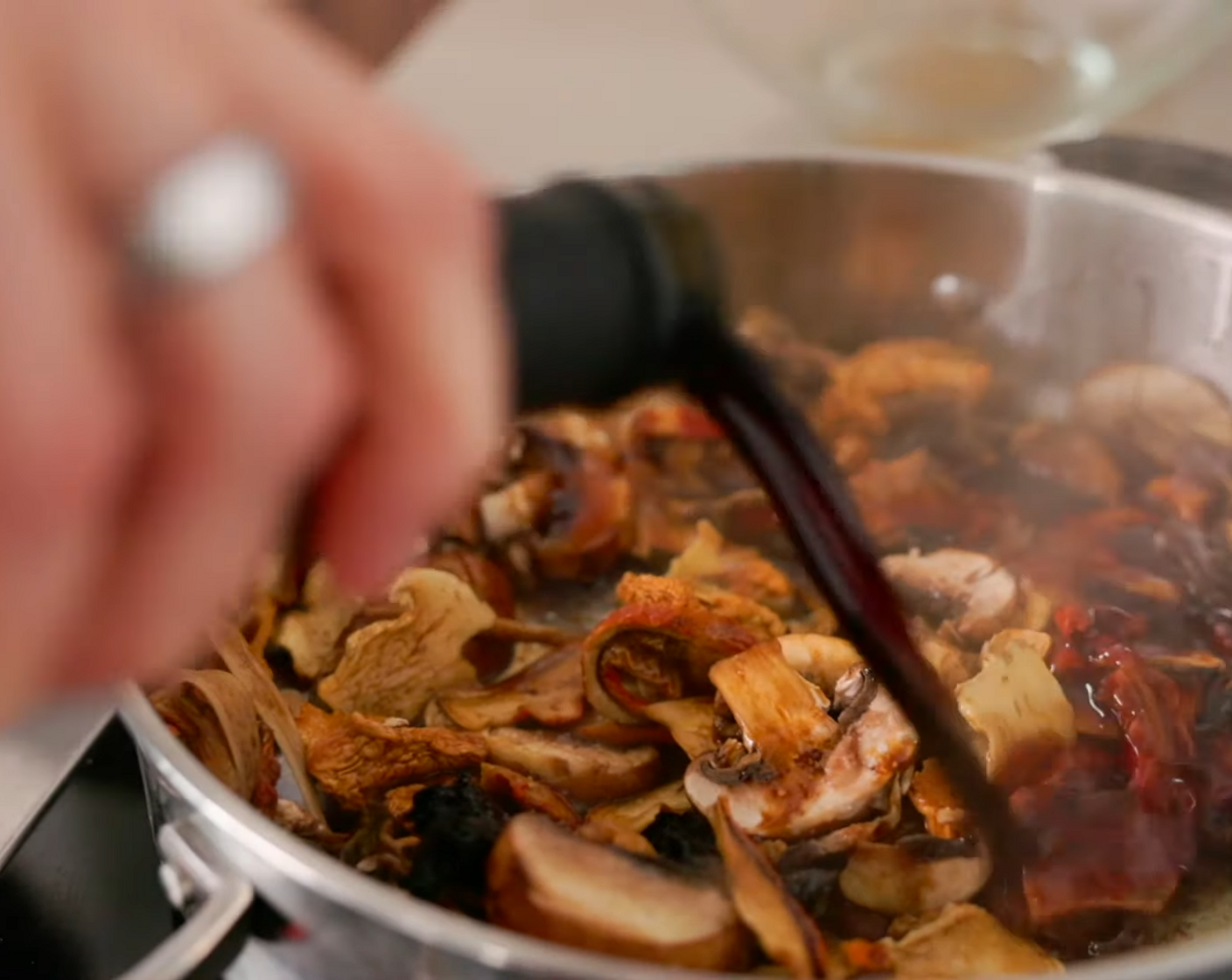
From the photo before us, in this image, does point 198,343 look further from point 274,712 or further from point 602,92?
point 602,92

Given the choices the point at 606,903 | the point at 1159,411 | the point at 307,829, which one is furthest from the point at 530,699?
the point at 1159,411

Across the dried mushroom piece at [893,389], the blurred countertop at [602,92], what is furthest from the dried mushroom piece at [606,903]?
the blurred countertop at [602,92]

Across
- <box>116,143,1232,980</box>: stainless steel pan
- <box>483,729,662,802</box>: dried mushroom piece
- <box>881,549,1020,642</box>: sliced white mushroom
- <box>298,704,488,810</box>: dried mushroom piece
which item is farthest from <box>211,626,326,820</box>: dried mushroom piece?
<box>116,143,1232,980</box>: stainless steel pan

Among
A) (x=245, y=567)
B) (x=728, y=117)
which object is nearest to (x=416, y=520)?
(x=245, y=567)

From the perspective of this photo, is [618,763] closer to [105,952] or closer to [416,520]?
[105,952]

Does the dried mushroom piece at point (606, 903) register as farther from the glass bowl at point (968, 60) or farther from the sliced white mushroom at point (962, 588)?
the glass bowl at point (968, 60)
